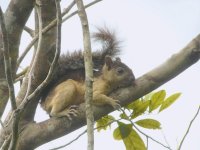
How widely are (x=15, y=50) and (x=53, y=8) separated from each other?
1.60 ft

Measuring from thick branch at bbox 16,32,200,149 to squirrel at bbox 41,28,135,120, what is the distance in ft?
3.80

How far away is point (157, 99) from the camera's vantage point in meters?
4.12

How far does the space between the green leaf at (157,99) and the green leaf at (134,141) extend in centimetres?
28

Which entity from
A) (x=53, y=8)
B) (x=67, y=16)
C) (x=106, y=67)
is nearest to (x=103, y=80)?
(x=106, y=67)

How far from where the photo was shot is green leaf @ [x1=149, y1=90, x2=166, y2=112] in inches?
162

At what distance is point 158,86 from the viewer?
387cm

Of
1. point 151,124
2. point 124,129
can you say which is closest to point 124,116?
point 124,129

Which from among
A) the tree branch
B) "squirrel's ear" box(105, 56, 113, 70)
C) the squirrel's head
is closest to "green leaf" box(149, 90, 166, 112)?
the tree branch

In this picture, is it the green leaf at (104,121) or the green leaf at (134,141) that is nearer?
the green leaf at (134,141)

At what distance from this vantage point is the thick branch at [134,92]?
3655 mm

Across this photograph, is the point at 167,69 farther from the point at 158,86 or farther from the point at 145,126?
the point at 145,126

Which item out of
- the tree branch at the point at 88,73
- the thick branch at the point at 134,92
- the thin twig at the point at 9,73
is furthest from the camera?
the thick branch at the point at 134,92

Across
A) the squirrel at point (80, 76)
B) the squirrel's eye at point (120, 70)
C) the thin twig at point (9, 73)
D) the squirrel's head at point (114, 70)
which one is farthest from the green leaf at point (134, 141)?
the squirrel's eye at point (120, 70)

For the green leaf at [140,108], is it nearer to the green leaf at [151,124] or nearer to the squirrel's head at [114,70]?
the green leaf at [151,124]
